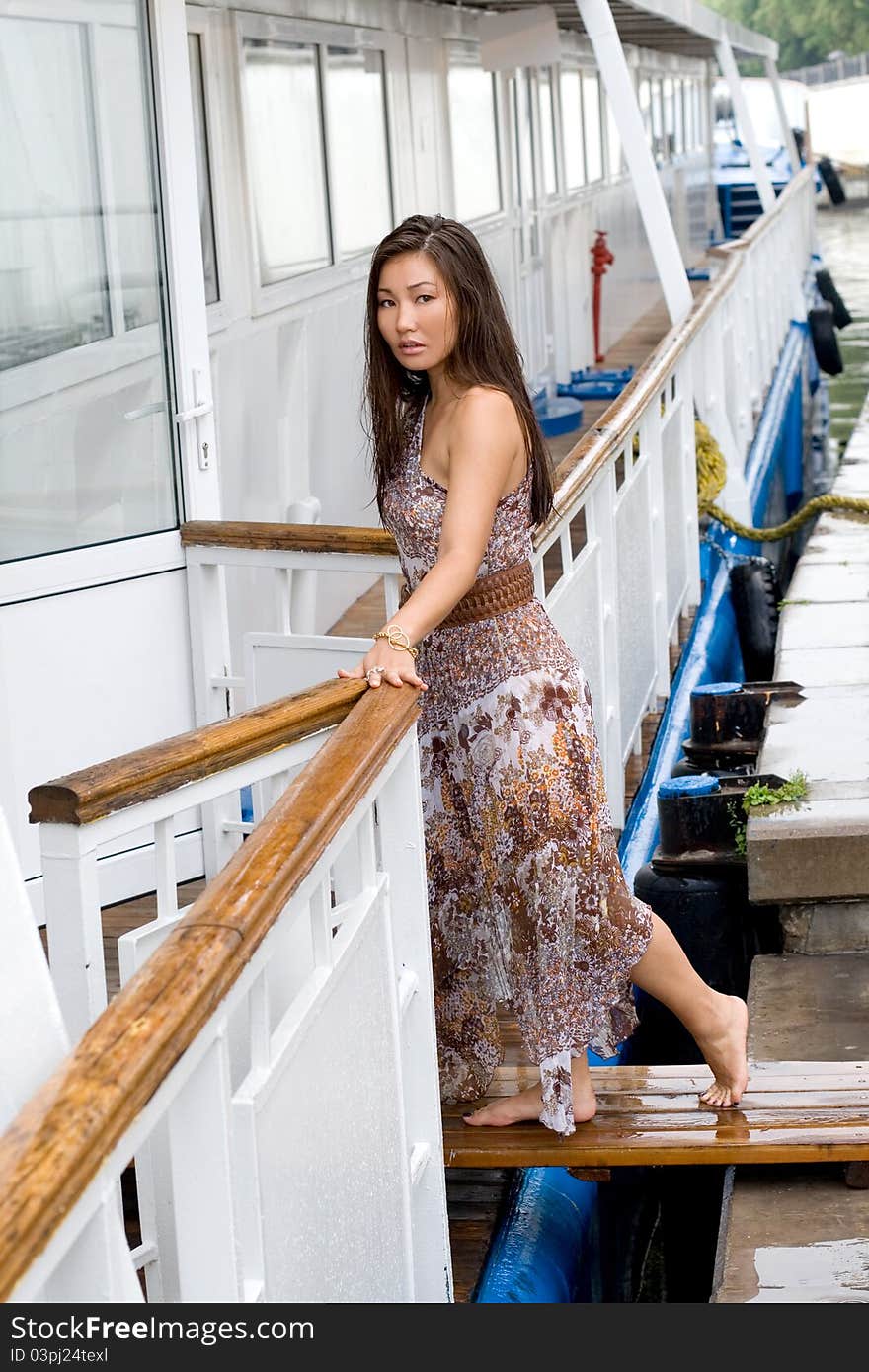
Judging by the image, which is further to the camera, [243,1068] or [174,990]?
[243,1068]

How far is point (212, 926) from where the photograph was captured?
1762mm

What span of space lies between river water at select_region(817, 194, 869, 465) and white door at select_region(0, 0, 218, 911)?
48.8ft

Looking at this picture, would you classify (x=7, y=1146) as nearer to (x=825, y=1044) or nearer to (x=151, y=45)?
(x=825, y=1044)

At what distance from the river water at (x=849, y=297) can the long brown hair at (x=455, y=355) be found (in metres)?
16.0

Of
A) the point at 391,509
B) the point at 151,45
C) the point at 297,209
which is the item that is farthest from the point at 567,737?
the point at 297,209

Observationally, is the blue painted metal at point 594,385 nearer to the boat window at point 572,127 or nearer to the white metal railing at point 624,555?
the boat window at point 572,127

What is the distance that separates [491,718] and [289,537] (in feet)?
3.81

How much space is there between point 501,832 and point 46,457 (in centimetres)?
159

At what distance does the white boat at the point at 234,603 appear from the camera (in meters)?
1.78

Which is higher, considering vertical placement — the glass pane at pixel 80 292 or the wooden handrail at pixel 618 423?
the glass pane at pixel 80 292

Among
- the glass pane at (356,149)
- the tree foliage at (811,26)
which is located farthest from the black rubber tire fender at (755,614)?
the tree foliage at (811,26)

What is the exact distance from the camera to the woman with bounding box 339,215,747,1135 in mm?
2803

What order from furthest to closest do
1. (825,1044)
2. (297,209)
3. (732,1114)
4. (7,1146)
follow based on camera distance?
(297,209) → (825,1044) → (732,1114) → (7,1146)

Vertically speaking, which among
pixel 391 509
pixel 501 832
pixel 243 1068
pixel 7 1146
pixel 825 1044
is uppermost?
pixel 391 509
